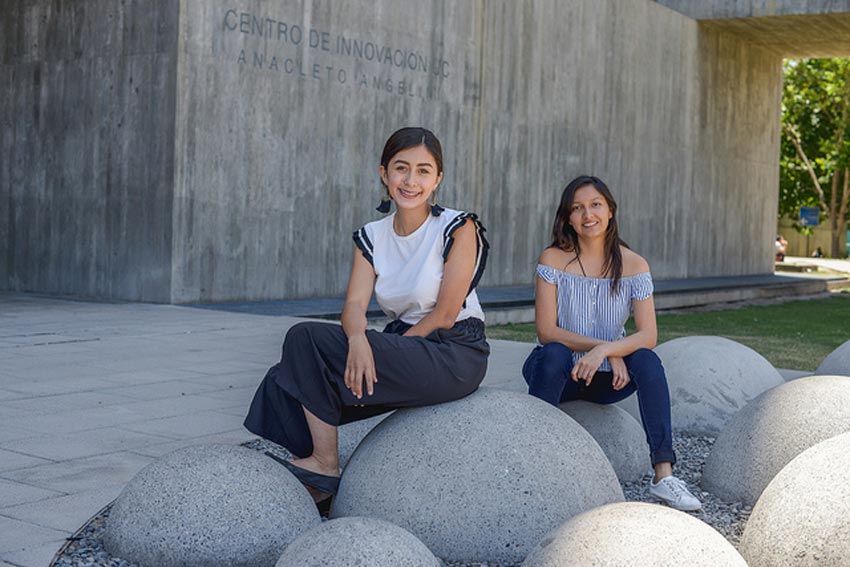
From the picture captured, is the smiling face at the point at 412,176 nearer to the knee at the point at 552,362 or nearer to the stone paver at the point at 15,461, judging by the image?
the knee at the point at 552,362

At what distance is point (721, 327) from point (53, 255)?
8976 mm

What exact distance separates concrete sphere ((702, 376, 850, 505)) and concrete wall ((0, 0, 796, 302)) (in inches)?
381

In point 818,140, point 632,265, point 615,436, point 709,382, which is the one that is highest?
point 818,140

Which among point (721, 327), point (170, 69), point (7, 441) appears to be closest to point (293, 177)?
point (170, 69)

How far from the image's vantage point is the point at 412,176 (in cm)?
464

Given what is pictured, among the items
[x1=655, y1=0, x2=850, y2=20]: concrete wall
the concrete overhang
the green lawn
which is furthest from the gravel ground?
the concrete overhang

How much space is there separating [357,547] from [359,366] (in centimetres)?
108

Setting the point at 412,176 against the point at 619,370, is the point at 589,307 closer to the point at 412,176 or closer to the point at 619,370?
the point at 619,370

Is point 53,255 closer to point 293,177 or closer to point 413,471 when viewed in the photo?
point 293,177

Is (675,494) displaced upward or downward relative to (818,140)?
downward

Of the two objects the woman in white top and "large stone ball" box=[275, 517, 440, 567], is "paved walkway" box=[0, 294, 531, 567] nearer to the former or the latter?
the woman in white top

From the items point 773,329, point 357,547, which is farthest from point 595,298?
point 773,329

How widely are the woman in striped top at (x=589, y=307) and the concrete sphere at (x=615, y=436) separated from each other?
5 centimetres

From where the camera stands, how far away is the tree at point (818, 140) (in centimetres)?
4628
